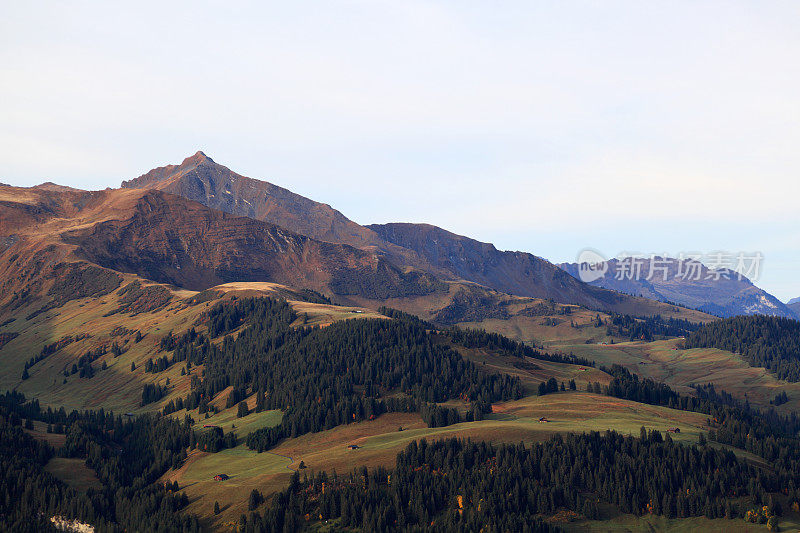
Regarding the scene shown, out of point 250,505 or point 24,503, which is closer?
point 250,505

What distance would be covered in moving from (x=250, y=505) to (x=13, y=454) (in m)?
94.3

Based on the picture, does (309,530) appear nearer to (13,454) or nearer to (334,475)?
(334,475)

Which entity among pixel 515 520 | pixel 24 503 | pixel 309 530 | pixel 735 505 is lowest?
pixel 24 503

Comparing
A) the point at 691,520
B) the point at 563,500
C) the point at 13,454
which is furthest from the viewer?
the point at 13,454

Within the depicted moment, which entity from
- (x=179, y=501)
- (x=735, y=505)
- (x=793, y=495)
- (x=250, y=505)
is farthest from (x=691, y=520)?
(x=179, y=501)

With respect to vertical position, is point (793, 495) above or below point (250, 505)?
above

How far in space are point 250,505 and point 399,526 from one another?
37807 millimetres

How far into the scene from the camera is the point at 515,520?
455ft

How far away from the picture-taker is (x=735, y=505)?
138 meters

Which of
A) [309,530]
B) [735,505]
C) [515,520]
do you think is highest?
[735,505]

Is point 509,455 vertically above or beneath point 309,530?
above

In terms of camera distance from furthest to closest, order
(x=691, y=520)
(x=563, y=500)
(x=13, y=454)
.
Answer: (x=13, y=454) < (x=563, y=500) < (x=691, y=520)

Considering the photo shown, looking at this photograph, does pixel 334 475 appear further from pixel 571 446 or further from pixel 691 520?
pixel 691 520

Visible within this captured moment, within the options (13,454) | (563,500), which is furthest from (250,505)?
(13,454)
